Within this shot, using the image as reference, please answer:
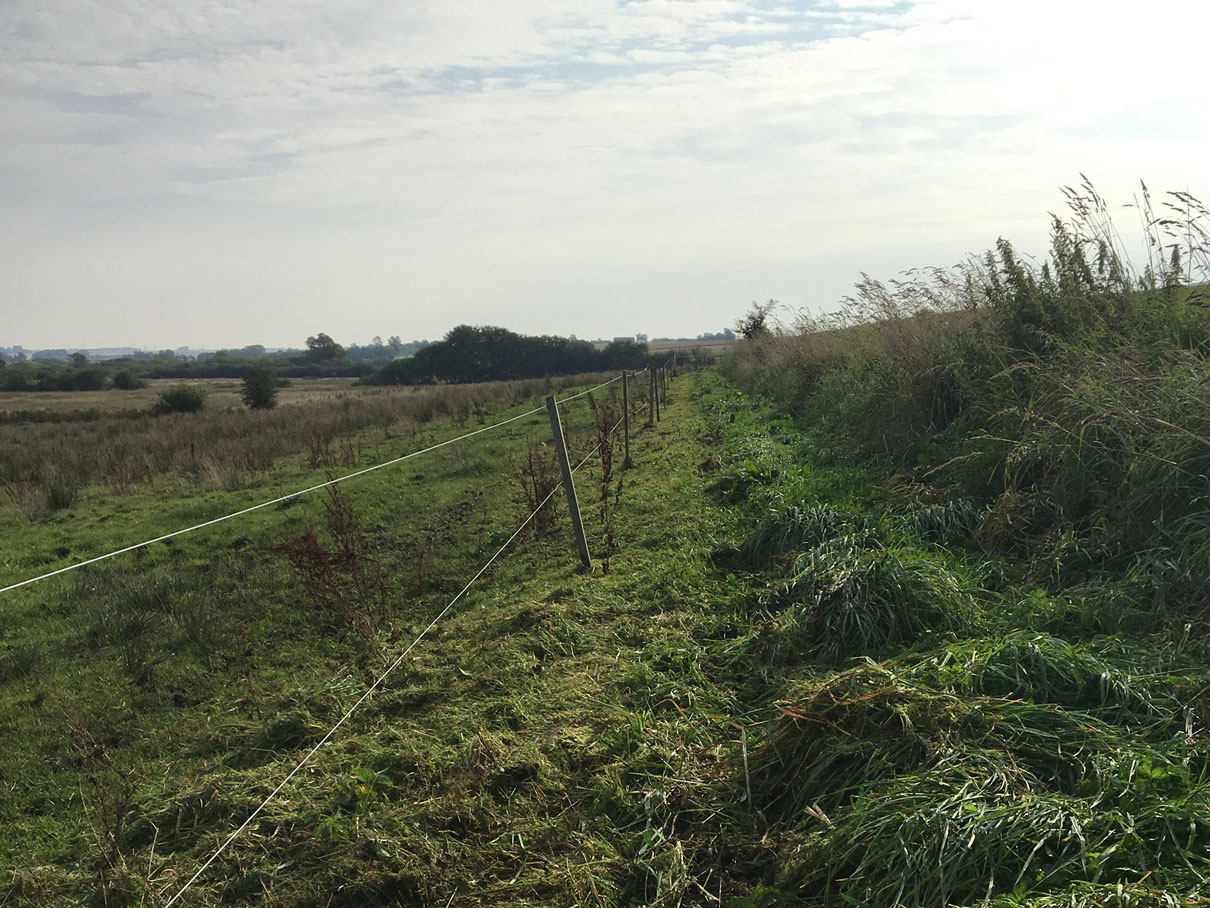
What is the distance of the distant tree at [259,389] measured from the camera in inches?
1268

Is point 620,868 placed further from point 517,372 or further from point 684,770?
point 517,372

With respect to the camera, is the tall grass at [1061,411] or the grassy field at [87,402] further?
the grassy field at [87,402]

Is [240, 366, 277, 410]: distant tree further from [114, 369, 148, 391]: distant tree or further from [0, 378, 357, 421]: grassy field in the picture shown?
[114, 369, 148, 391]: distant tree

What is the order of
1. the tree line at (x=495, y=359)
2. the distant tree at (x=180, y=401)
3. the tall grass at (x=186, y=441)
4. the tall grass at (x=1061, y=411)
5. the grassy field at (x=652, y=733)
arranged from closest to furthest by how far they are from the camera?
1. the grassy field at (x=652, y=733)
2. the tall grass at (x=1061, y=411)
3. the tall grass at (x=186, y=441)
4. the distant tree at (x=180, y=401)
5. the tree line at (x=495, y=359)

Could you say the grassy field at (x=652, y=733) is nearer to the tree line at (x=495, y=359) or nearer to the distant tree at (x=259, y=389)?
the distant tree at (x=259, y=389)

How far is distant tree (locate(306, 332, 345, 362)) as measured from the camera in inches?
3393

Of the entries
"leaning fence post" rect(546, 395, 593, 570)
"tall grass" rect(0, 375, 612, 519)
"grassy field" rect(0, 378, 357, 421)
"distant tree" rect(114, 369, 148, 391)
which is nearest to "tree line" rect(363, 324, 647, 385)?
"grassy field" rect(0, 378, 357, 421)

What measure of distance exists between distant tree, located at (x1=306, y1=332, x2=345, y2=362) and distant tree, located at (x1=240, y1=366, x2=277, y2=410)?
5451 centimetres

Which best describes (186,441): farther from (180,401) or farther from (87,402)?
(87,402)

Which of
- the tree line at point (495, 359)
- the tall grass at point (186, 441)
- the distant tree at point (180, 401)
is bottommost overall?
the tall grass at point (186, 441)

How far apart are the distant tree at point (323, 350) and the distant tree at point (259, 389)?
54.5m

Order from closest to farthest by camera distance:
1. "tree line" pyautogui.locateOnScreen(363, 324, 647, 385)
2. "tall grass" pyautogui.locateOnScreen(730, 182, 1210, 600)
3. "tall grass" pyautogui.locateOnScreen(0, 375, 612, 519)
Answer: "tall grass" pyautogui.locateOnScreen(730, 182, 1210, 600) → "tall grass" pyautogui.locateOnScreen(0, 375, 612, 519) → "tree line" pyautogui.locateOnScreen(363, 324, 647, 385)

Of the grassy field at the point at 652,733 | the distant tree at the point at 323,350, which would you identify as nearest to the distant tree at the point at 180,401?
the grassy field at the point at 652,733

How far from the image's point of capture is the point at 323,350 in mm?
88062
